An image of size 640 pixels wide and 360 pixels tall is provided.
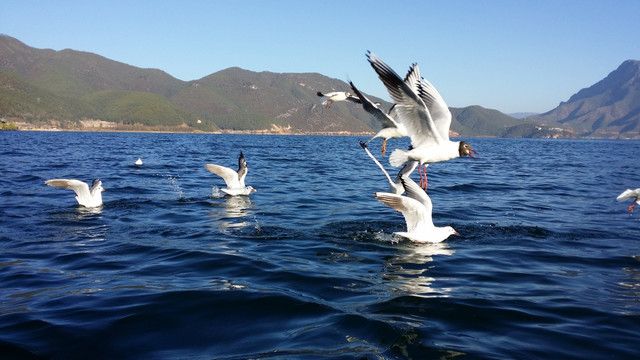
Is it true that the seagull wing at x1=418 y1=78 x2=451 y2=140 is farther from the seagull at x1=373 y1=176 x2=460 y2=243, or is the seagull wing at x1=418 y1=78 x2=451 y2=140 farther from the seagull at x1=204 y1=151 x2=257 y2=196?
the seagull at x1=204 y1=151 x2=257 y2=196

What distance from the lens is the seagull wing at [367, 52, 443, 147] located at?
8383 mm

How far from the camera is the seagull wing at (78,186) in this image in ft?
42.1

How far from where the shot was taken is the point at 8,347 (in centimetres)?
455

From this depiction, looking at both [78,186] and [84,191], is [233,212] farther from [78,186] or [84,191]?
[78,186]

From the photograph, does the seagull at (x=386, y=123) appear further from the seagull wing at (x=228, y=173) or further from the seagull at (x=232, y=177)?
the seagull wing at (x=228, y=173)

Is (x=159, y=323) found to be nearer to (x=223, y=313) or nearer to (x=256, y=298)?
(x=223, y=313)

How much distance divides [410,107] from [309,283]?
4219mm

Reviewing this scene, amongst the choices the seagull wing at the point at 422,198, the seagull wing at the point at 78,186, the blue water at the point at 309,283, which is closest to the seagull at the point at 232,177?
the blue water at the point at 309,283

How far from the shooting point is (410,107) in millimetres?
8969

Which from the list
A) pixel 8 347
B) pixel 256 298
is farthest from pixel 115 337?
pixel 256 298

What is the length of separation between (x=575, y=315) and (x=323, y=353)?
344 cm

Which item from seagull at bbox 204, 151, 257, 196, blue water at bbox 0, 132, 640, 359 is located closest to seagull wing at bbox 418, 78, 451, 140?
blue water at bbox 0, 132, 640, 359

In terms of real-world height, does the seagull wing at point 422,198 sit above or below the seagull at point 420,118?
below

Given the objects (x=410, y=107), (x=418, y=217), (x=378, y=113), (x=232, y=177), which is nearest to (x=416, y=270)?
(x=418, y=217)
